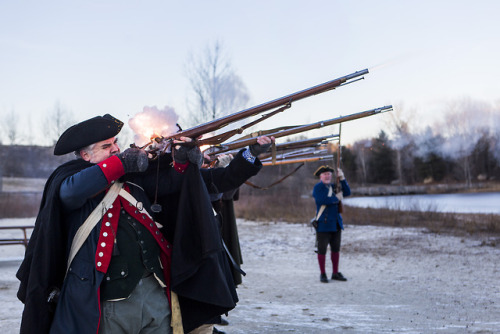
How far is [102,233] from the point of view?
271 centimetres

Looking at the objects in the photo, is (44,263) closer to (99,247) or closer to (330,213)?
(99,247)

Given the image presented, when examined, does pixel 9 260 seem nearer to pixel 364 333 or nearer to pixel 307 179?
pixel 364 333

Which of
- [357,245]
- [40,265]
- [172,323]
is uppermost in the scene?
[40,265]

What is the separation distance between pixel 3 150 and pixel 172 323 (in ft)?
193

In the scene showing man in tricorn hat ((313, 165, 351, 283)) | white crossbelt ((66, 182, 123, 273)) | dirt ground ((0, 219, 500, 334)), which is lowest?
dirt ground ((0, 219, 500, 334))

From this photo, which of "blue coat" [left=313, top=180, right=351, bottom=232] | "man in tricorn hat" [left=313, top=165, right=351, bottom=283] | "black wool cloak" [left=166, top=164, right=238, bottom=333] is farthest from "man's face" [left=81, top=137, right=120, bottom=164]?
"blue coat" [left=313, top=180, right=351, bottom=232]

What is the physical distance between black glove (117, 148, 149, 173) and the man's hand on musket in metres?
0.79

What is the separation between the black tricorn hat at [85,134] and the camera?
288 centimetres

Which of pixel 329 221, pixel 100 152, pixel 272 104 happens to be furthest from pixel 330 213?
pixel 100 152

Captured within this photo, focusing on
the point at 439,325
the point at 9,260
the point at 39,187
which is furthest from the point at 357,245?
the point at 39,187

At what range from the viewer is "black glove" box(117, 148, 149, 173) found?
9.09 ft

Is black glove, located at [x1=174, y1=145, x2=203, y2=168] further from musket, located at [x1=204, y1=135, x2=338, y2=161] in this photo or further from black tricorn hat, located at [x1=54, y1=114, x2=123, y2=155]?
musket, located at [x1=204, y1=135, x2=338, y2=161]

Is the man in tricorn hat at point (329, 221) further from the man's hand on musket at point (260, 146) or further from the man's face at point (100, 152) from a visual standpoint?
the man's face at point (100, 152)

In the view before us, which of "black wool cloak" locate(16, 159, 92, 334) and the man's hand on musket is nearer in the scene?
"black wool cloak" locate(16, 159, 92, 334)
